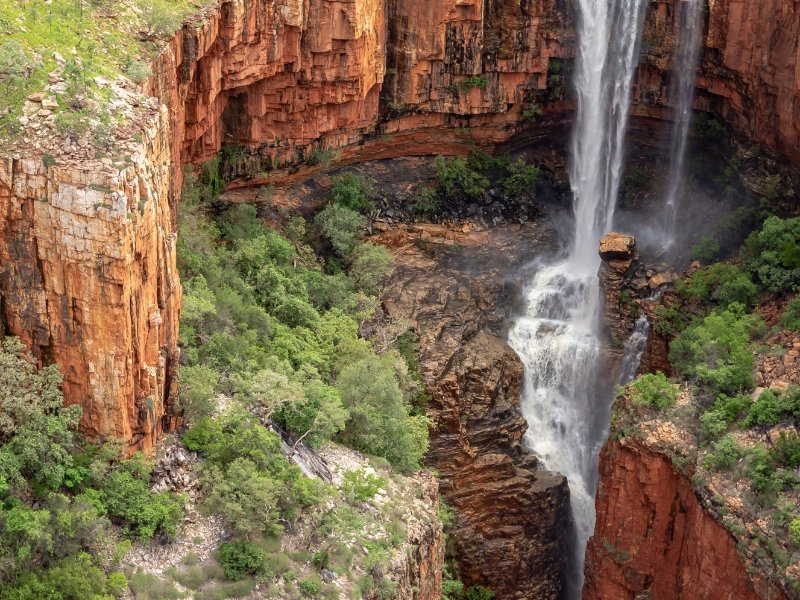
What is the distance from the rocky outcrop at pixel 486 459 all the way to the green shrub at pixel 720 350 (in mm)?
6902

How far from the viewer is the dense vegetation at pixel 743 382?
1302 inches

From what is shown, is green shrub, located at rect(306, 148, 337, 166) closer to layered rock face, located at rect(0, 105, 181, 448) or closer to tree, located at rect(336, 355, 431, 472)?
tree, located at rect(336, 355, 431, 472)

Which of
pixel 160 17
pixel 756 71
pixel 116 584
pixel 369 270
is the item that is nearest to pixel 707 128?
pixel 756 71

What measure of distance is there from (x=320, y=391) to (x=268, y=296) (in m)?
6.85

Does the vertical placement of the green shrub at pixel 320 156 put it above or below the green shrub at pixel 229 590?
above

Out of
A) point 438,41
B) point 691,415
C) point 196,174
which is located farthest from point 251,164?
point 691,415

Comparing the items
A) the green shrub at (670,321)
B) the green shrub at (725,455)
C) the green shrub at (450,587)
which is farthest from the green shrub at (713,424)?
the green shrub at (450,587)

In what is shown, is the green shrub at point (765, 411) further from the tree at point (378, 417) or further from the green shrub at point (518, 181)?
the green shrub at point (518, 181)

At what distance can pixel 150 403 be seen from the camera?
1125 inches

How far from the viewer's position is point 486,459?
4303 centimetres

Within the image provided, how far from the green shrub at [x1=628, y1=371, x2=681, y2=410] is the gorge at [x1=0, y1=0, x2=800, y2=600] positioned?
1.97ft

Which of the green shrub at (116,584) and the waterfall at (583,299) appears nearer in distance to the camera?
the green shrub at (116,584)

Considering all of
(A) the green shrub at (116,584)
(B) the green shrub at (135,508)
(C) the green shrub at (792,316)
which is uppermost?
(C) the green shrub at (792,316)

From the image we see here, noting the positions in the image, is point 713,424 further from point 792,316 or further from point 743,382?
point 792,316
